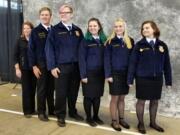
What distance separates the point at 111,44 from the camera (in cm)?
521

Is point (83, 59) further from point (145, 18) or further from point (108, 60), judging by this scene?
point (145, 18)

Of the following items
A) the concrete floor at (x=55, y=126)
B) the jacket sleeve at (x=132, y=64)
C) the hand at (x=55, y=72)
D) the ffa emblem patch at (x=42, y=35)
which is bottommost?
the concrete floor at (x=55, y=126)

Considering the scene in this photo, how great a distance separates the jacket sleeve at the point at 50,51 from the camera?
534 centimetres

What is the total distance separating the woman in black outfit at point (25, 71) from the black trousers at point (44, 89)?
0.92 feet

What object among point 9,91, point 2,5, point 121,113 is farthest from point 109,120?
point 2,5

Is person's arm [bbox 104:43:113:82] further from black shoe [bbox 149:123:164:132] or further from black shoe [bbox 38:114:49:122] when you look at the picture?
black shoe [bbox 38:114:49:122]

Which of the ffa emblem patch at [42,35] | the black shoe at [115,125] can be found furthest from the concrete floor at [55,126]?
the ffa emblem patch at [42,35]

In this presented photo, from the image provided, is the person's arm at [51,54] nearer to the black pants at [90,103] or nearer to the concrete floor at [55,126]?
the black pants at [90,103]

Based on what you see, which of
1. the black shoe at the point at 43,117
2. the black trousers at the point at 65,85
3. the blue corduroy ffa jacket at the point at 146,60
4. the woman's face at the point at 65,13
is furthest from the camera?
the black shoe at the point at 43,117

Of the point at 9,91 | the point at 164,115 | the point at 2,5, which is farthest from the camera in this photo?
the point at 2,5

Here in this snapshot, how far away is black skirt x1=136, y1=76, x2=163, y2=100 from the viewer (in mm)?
5145

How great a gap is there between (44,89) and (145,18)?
6.64 feet

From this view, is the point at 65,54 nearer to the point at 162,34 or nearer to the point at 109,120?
the point at 109,120

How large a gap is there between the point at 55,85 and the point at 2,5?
3415mm
